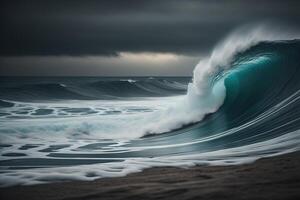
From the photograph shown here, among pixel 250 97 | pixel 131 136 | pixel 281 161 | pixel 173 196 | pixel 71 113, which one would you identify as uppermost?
pixel 71 113

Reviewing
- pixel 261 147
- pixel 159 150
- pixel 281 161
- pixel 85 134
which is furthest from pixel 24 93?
pixel 281 161

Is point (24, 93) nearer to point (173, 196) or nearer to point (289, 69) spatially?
point (289, 69)

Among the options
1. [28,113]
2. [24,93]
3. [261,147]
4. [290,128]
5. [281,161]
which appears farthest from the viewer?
[24,93]

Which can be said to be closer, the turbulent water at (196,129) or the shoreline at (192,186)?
the shoreline at (192,186)

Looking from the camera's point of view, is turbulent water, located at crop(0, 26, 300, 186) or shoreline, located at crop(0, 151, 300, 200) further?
turbulent water, located at crop(0, 26, 300, 186)

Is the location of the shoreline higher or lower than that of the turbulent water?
lower
